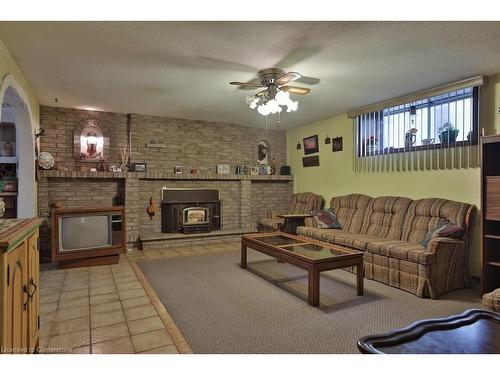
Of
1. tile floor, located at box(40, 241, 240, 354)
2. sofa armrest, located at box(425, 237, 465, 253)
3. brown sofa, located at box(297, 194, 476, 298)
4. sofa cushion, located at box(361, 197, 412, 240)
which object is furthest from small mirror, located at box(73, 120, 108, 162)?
sofa armrest, located at box(425, 237, 465, 253)

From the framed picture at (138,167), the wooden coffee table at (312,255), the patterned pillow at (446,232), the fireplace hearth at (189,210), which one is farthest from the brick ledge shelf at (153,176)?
the patterned pillow at (446,232)

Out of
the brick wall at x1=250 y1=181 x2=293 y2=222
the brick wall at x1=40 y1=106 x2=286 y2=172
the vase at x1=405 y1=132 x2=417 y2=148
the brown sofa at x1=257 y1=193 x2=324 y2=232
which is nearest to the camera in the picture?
the vase at x1=405 y1=132 x2=417 y2=148

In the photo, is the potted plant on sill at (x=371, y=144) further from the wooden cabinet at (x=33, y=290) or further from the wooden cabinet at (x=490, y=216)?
the wooden cabinet at (x=33, y=290)

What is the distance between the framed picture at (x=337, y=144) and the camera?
18.4ft

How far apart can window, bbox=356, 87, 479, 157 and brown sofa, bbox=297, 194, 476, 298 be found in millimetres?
776

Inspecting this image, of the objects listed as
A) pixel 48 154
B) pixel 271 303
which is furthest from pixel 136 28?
pixel 48 154

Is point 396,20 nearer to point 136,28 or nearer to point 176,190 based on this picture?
point 136,28

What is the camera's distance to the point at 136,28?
7.89 ft

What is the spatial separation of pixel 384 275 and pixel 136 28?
3.50 metres

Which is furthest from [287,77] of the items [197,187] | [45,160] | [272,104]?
[45,160]

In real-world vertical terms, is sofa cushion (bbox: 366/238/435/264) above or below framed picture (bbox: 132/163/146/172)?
below

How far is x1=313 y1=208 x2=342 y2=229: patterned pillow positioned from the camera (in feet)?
15.9

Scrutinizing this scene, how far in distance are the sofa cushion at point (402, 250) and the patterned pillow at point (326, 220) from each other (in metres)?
1.01

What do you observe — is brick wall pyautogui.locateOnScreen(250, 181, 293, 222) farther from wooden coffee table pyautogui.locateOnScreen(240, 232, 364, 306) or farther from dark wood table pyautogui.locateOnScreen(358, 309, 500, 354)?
dark wood table pyautogui.locateOnScreen(358, 309, 500, 354)
